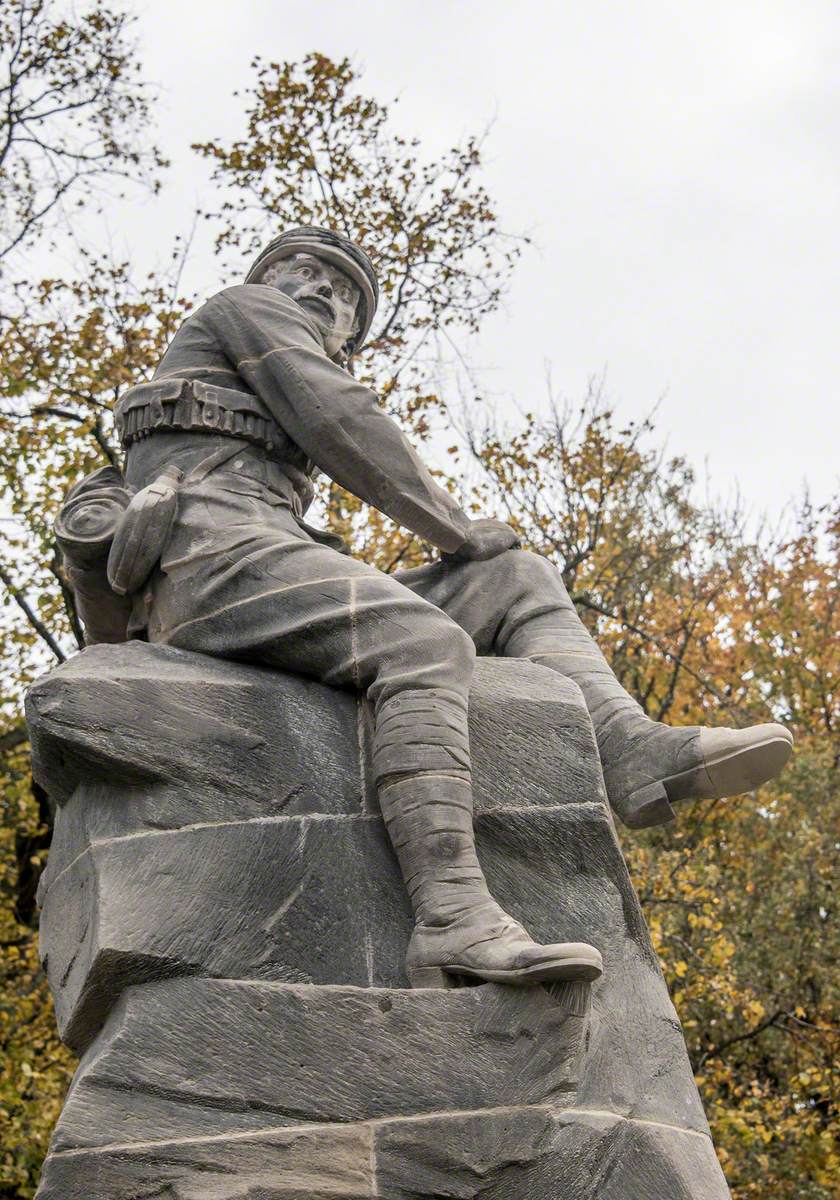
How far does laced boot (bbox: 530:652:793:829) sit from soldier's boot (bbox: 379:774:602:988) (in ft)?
1.99

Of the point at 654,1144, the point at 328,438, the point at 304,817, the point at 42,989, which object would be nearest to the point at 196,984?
the point at 304,817

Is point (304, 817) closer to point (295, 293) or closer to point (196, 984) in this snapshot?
point (196, 984)

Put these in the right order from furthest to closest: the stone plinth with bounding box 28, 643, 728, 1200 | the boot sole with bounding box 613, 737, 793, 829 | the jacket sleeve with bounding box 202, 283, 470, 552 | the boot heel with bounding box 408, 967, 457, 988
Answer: the jacket sleeve with bounding box 202, 283, 470, 552 < the boot sole with bounding box 613, 737, 793, 829 < the boot heel with bounding box 408, 967, 457, 988 < the stone plinth with bounding box 28, 643, 728, 1200

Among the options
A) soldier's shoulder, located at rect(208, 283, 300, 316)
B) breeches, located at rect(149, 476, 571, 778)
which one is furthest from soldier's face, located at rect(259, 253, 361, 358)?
breeches, located at rect(149, 476, 571, 778)

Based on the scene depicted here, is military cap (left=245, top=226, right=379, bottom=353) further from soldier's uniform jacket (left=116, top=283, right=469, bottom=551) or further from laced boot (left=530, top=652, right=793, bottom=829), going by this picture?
laced boot (left=530, top=652, right=793, bottom=829)

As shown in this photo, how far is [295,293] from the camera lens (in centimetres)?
494

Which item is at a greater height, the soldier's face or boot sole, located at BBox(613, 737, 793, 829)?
the soldier's face

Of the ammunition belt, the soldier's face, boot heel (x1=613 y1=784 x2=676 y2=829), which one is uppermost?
the soldier's face

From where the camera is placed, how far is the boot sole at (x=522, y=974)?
133 inches

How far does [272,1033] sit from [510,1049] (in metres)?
0.51

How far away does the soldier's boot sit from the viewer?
3.40 metres

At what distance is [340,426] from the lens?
443 centimetres

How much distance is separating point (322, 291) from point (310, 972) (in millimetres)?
2246

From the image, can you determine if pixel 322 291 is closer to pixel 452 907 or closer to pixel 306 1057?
pixel 452 907
